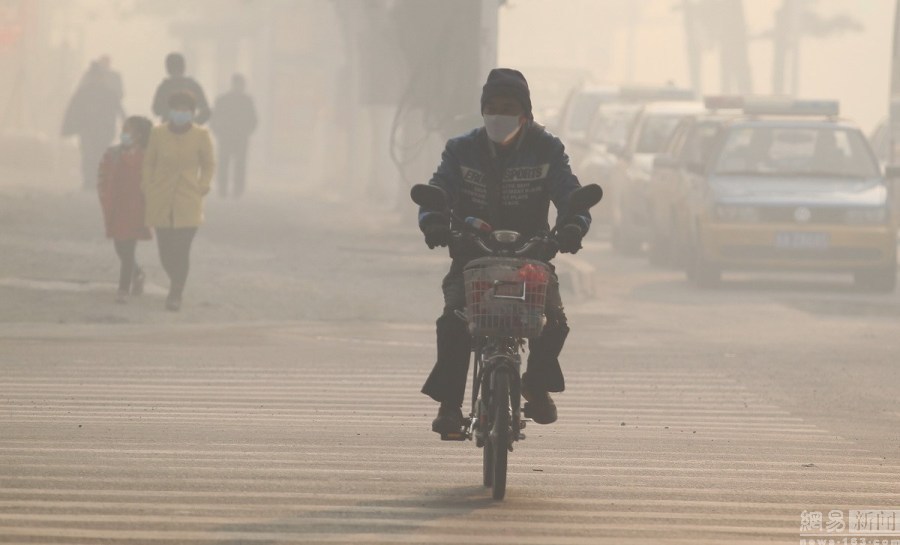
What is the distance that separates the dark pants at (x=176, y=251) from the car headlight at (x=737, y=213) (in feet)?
20.6

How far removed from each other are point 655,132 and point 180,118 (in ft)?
39.4

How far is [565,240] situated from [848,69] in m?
70.2

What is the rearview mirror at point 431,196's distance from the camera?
26.0 ft

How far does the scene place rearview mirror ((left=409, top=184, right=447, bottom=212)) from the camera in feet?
26.0

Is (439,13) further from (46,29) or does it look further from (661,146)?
(46,29)

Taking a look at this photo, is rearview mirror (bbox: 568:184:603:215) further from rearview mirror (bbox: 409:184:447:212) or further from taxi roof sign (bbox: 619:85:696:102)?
taxi roof sign (bbox: 619:85:696:102)

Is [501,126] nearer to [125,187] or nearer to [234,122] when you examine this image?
[125,187]

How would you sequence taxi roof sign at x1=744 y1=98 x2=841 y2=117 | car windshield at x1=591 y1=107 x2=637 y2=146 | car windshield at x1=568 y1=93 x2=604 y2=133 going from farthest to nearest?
car windshield at x1=568 y1=93 x2=604 y2=133, car windshield at x1=591 y1=107 x2=637 y2=146, taxi roof sign at x1=744 y1=98 x2=841 y2=117

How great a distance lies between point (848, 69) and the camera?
7662 centimetres

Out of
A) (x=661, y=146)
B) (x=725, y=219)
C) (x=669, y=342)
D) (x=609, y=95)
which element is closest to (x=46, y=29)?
(x=609, y=95)

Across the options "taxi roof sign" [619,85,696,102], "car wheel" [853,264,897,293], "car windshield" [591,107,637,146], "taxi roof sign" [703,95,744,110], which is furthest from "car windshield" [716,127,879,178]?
"taxi roof sign" [619,85,696,102]

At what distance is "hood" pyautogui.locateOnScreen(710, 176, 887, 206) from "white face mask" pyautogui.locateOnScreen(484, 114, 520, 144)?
1376 cm

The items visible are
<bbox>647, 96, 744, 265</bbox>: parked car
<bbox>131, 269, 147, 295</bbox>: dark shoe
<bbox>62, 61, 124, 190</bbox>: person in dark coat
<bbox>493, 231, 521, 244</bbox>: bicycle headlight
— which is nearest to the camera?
<bbox>493, 231, 521, 244</bbox>: bicycle headlight

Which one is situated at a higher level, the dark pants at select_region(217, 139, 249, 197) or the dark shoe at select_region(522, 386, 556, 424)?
the dark shoe at select_region(522, 386, 556, 424)
